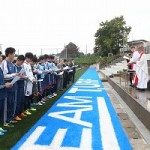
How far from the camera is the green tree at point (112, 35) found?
177 ft

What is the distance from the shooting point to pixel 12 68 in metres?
6.64

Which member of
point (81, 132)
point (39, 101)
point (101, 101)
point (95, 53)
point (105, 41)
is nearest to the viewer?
point (81, 132)

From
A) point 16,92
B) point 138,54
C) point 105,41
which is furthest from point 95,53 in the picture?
point 16,92

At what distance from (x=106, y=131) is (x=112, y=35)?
48.2 m

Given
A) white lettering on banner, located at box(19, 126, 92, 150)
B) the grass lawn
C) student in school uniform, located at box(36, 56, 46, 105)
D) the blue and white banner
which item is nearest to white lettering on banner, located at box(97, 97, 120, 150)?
the blue and white banner

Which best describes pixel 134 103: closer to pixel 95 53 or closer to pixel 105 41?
pixel 105 41

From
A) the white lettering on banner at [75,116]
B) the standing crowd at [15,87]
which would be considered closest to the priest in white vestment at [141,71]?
the white lettering on banner at [75,116]

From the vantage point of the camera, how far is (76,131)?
6367 mm

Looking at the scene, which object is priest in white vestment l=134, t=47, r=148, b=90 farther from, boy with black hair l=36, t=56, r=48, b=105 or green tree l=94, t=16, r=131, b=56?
green tree l=94, t=16, r=131, b=56

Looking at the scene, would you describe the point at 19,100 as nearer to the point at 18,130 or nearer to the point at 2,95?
the point at 18,130

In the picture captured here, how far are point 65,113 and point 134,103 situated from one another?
1873mm

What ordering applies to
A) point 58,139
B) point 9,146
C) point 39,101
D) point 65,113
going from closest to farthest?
point 9,146 < point 58,139 < point 65,113 < point 39,101

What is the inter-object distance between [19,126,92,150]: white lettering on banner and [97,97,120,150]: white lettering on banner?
10.5 inches

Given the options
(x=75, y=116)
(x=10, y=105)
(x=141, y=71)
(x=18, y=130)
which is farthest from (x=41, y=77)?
(x=18, y=130)
